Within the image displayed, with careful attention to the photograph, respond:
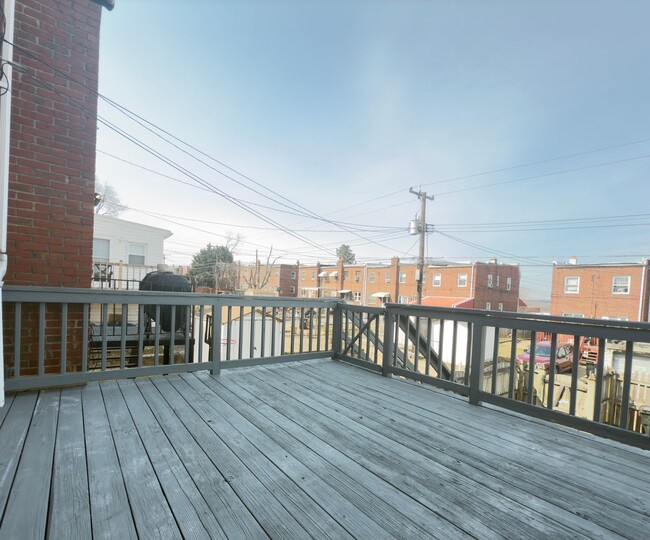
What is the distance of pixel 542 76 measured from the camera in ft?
36.9

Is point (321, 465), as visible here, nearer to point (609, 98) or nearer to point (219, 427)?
point (219, 427)

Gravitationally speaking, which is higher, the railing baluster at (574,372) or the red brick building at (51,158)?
the red brick building at (51,158)

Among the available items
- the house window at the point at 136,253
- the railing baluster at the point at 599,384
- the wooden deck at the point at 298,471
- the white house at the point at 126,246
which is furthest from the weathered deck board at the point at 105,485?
the house window at the point at 136,253

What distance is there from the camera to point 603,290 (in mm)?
21906

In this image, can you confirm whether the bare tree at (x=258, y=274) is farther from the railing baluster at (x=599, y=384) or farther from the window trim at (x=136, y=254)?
the railing baluster at (x=599, y=384)

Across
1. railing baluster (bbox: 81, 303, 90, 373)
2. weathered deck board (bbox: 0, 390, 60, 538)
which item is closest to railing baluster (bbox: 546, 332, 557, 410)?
weathered deck board (bbox: 0, 390, 60, 538)

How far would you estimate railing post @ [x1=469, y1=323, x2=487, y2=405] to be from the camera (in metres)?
2.93

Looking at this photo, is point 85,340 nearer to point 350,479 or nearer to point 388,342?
point 350,479

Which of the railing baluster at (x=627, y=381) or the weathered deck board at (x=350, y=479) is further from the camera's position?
the railing baluster at (x=627, y=381)

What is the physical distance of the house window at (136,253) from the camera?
12456mm

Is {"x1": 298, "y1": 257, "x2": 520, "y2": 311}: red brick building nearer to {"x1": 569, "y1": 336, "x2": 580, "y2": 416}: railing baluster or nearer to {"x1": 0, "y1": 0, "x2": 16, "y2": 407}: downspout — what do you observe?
{"x1": 569, "y1": 336, "x2": 580, "y2": 416}: railing baluster

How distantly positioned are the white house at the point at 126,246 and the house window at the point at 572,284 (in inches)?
1075

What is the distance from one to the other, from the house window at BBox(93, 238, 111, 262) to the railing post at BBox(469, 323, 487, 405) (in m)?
12.8

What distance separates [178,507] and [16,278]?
2.70 m
